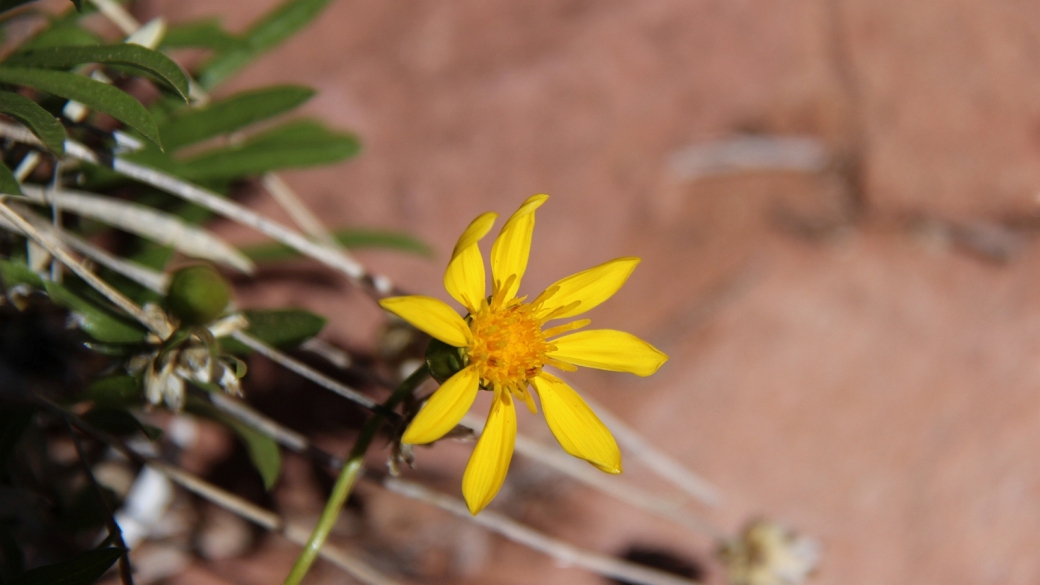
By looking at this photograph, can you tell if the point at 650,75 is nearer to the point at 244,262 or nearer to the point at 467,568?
the point at 244,262

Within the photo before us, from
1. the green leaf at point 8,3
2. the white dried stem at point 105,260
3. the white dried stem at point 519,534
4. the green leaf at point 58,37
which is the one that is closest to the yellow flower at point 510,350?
the white dried stem at point 519,534

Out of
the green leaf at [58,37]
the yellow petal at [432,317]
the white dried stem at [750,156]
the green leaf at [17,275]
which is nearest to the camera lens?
the yellow petal at [432,317]

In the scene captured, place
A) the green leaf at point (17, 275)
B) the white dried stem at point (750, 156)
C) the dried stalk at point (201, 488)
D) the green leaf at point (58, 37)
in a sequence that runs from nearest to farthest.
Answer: the green leaf at point (17, 275) → the dried stalk at point (201, 488) → the green leaf at point (58, 37) → the white dried stem at point (750, 156)

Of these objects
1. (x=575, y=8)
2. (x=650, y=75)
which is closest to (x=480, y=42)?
(x=575, y=8)

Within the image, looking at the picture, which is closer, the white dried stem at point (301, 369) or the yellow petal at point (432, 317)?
the yellow petal at point (432, 317)

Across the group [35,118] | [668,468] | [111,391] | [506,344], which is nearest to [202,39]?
[35,118]

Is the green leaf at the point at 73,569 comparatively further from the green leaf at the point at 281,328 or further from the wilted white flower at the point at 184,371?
the green leaf at the point at 281,328

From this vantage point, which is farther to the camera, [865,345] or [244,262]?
[865,345]
